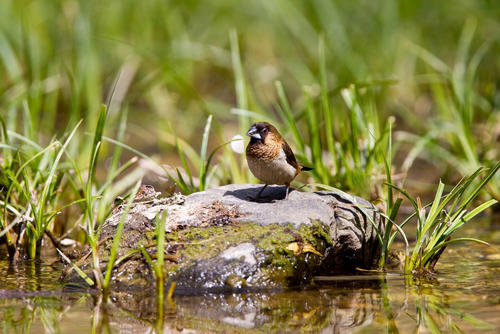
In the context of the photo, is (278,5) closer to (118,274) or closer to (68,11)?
(68,11)

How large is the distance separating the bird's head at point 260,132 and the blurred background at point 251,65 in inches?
69.7

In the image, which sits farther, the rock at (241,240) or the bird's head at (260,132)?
the bird's head at (260,132)

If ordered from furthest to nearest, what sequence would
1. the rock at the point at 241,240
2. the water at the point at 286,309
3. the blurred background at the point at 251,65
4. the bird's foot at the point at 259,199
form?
1. the blurred background at the point at 251,65
2. the bird's foot at the point at 259,199
3. the rock at the point at 241,240
4. the water at the point at 286,309

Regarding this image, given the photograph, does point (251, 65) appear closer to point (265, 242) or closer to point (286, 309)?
point (265, 242)

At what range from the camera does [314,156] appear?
5824 millimetres

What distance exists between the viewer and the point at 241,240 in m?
4.07

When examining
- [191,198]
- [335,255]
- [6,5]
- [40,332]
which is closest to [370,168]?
[335,255]

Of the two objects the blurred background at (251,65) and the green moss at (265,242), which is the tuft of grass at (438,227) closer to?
the green moss at (265,242)

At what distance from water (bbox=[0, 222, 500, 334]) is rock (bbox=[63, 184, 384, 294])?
0.13 m

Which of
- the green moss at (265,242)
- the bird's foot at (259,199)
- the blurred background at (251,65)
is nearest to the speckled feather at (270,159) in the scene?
the bird's foot at (259,199)

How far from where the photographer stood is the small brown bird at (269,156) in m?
4.57

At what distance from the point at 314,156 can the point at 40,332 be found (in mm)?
3133

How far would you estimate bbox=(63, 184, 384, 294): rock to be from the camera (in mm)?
3949

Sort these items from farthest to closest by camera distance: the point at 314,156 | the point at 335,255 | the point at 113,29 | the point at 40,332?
the point at 113,29 < the point at 314,156 < the point at 335,255 < the point at 40,332
